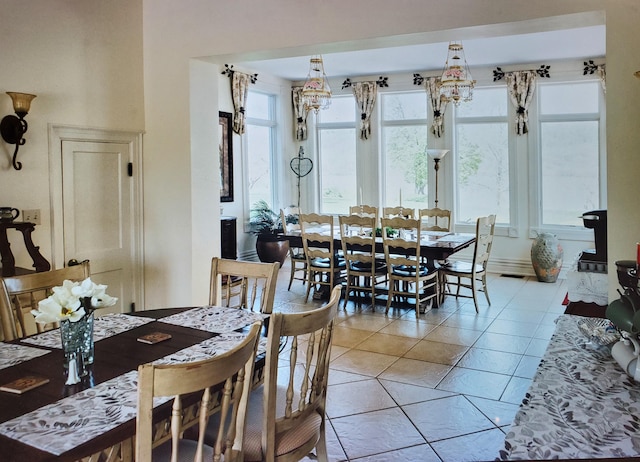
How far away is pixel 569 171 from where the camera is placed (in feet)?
25.9

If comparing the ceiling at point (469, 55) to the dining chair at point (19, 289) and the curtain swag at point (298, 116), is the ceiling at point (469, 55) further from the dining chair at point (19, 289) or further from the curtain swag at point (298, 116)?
the dining chair at point (19, 289)

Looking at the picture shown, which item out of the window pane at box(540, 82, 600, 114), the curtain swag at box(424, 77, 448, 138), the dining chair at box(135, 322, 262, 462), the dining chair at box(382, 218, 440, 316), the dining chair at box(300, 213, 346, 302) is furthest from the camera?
the curtain swag at box(424, 77, 448, 138)

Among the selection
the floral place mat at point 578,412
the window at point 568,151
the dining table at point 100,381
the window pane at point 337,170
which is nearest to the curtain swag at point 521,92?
the window at point 568,151

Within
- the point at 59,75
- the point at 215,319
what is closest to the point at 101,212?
the point at 59,75

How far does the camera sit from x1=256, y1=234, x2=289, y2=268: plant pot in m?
8.10

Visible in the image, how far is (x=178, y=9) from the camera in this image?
4.28 meters

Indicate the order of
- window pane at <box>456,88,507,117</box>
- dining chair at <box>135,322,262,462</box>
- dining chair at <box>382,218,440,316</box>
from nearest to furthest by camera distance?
1. dining chair at <box>135,322,262,462</box>
2. dining chair at <box>382,218,440,316</box>
3. window pane at <box>456,88,507,117</box>

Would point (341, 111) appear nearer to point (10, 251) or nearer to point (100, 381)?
point (10, 251)

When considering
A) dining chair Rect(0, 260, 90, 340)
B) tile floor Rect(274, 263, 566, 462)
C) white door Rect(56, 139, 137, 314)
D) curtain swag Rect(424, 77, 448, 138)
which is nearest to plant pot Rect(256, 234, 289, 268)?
tile floor Rect(274, 263, 566, 462)

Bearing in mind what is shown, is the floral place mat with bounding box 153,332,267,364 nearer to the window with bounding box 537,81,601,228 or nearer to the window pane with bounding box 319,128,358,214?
the window with bounding box 537,81,601,228

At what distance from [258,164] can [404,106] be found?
2657 millimetres

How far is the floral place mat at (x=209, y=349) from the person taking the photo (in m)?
2.04

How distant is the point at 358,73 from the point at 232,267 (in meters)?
6.58

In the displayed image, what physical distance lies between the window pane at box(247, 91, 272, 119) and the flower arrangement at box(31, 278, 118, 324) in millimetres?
7283
